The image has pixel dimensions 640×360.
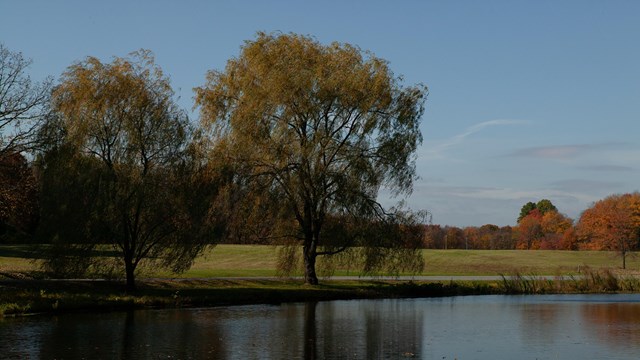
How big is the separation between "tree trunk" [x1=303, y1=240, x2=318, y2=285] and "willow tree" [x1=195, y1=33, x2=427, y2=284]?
0.07m

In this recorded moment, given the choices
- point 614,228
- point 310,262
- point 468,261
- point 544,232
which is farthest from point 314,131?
point 544,232

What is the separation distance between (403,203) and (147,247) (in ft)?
50.0

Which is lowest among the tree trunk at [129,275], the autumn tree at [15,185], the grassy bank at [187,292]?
the grassy bank at [187,292]

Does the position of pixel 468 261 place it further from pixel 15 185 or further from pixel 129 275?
pixel 15 185

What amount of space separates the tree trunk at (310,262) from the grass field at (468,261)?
30.1 feet

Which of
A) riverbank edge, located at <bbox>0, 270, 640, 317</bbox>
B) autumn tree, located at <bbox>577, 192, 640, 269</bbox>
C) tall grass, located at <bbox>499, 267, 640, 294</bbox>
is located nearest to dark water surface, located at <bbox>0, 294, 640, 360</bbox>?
riverbank edge, located at <bbox>0, 270, 640, 317</bbox>

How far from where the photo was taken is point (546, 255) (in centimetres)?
9269

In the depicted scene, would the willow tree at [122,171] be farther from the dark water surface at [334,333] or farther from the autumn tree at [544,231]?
the autumn tree at [544,231]

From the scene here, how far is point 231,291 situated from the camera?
40.9 m

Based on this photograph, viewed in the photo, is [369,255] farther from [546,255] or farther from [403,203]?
[546,255]

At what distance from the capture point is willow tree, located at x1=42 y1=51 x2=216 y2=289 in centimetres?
3747

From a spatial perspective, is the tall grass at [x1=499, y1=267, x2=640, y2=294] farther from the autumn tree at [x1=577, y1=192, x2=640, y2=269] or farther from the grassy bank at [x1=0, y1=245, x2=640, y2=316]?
the autumn tree at [x1=577, y1=192, x2=640, y2=269]

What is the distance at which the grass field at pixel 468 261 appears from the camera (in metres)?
67.5

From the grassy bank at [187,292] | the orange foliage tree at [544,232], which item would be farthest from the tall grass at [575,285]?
the orange foliage tree at [544,232]
